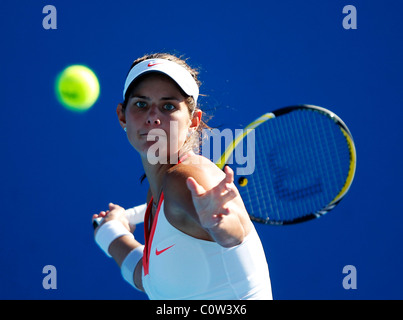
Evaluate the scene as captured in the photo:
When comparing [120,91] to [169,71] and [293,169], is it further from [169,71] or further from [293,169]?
[169,71]

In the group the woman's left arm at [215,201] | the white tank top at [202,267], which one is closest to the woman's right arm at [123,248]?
the white tank top at [202,267]

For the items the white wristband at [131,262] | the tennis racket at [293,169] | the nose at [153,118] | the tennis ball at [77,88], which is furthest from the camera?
the tennis ball at [77,88]

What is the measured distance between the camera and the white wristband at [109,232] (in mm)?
1563

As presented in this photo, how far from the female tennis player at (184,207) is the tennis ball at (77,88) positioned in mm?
1151

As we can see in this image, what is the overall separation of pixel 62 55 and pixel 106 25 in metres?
0.27

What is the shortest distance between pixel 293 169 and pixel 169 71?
0.85 meters

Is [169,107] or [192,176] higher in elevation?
[169,107]

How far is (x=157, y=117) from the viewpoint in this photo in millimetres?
1174

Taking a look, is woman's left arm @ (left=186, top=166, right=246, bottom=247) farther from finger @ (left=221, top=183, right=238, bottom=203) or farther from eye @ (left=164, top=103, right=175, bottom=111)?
eye @ (left=164, top=103, right=175, bottom=111)

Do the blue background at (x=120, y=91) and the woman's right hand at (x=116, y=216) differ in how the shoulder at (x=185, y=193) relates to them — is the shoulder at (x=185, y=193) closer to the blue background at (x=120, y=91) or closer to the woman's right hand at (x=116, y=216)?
the woman's right hand at (x=116, y=216)

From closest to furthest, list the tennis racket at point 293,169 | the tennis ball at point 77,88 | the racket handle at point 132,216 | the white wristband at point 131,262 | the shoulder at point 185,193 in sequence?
the shoulder at point 185,193 < the white wristband at point 131,262 < the racket handle at point 132,216 < the tennis racket at point 293,169 < the tennis ball at point 77,88

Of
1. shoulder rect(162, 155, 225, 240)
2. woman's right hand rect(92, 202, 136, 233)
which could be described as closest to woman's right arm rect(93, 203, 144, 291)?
woman's right hand rect(92, 202, 136, 233)

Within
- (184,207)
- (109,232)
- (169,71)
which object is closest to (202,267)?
(184,207)
